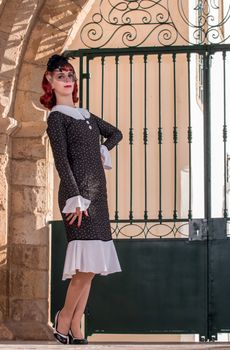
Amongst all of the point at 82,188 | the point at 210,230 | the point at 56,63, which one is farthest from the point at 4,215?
the point at 82,188

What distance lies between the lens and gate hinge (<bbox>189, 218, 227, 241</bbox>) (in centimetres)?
1002

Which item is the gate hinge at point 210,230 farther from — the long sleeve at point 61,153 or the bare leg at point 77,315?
the long sleeve at point 61,153

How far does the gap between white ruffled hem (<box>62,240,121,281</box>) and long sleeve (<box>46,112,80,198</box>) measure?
13.7 inches

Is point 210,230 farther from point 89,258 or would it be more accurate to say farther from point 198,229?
point 89,258

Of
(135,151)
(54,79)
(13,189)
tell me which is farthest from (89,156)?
(135,151)

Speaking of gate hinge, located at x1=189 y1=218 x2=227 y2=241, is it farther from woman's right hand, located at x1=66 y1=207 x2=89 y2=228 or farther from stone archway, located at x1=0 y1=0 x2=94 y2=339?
woman's right hand, located at x1=66 y1=207 x2=89 y2=228

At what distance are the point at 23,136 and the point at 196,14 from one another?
19.2 feet

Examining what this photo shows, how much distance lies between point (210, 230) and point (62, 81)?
9.25ft

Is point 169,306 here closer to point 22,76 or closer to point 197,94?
point 22,76

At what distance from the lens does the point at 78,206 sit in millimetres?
7312

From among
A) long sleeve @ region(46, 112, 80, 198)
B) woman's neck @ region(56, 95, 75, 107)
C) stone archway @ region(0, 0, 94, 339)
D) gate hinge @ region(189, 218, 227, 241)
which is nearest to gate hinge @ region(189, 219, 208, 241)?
gate hinge @ region(189, 218, 227, 241)

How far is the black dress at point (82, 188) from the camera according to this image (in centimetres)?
735

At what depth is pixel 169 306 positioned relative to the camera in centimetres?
999

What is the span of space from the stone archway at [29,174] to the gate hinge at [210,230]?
1.36 metres
